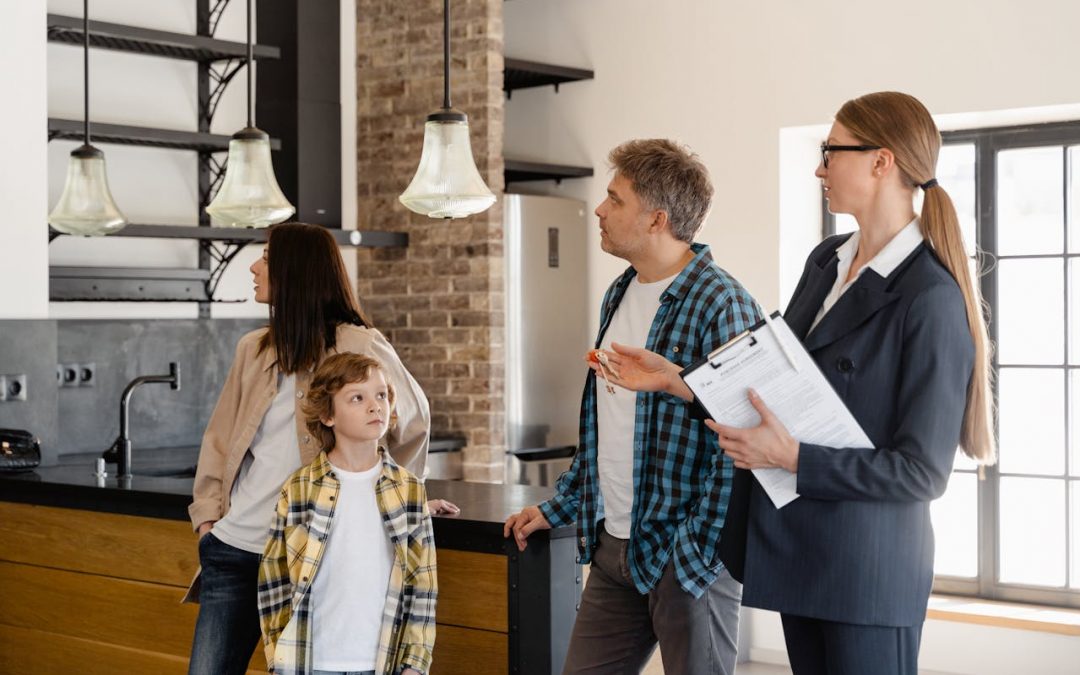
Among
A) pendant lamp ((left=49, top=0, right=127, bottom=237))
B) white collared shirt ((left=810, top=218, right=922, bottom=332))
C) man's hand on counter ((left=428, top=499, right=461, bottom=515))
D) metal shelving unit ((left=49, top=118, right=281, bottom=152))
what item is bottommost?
man's hand on counter ((left=428, top=499, right=461, bottom=515))

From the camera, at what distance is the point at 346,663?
260 centimetres

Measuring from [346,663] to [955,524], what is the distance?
3583mm

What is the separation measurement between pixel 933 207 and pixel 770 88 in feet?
12.5

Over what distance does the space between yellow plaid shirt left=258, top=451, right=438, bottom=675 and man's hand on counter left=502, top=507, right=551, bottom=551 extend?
7.3 inches

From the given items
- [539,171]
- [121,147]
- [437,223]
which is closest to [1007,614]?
[539,171]

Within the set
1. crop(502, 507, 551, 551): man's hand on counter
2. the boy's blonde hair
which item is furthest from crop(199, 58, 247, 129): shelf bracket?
crop(502, 507, 551, 551): man's hand on counter

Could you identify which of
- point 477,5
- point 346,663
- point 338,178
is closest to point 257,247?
point 338,178

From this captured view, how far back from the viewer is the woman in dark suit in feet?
5.83

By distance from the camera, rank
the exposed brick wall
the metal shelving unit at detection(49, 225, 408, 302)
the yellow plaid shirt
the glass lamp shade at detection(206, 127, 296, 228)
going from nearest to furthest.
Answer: the yellow plaid shirt
the glass lamp shade at detection(206, 127, 296, 228)
the metal shelving unit at detection(49, 225, 408, 302)
the exposed brick wall

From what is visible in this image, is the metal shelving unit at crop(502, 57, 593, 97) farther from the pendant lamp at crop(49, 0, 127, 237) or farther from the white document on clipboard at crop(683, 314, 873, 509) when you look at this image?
the white document on clipboard at crop(683, 314, 873, 509)

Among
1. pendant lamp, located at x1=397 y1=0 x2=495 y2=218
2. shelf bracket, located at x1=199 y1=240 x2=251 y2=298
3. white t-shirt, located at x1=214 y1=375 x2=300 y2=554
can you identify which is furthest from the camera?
shelf bracket, located at x1=199 y1=240 x2=251 y2=298

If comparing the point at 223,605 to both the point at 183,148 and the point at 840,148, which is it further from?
the point at 183,148

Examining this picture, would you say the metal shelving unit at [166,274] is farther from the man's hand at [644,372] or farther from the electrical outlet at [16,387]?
the man's hand at [644,372]

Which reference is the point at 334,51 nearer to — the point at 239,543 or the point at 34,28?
the point at 34,28
